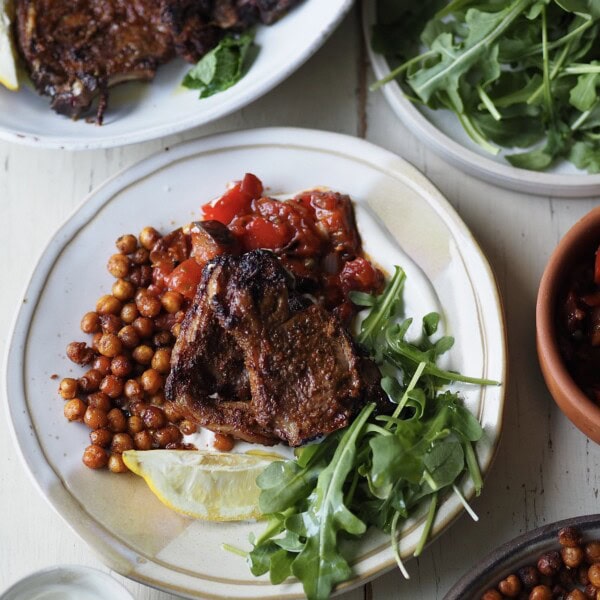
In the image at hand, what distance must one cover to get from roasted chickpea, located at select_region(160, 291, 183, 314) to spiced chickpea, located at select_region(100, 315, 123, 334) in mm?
175

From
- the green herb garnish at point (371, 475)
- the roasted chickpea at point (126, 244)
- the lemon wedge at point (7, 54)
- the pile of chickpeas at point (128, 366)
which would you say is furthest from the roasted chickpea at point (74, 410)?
the lemon wedge at point (7, 54)

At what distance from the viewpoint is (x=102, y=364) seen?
3.12 m

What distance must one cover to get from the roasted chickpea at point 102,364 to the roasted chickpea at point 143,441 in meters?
0.26

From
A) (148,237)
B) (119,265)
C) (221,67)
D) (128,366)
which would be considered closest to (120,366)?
(128,366)

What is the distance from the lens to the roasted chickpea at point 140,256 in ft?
10.5

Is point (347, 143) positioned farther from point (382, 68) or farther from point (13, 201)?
point (13, 201)

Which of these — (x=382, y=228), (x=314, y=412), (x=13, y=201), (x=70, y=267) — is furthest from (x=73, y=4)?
(x=314, y=412)

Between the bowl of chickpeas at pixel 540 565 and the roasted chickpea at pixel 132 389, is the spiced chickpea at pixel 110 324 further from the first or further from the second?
the bowl of chickpeas at pixel 540 565

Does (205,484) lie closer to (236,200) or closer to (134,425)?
(134,425)

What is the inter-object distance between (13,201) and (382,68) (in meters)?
1.55

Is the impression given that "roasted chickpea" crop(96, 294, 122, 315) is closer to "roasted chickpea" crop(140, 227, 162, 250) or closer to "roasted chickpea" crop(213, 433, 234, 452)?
"roasted chickpea" crop(140, 227, 162, 250)

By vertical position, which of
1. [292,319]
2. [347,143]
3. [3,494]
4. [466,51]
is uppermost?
[466,51]

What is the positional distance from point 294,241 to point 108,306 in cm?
70

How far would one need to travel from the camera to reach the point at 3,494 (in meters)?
3.23
